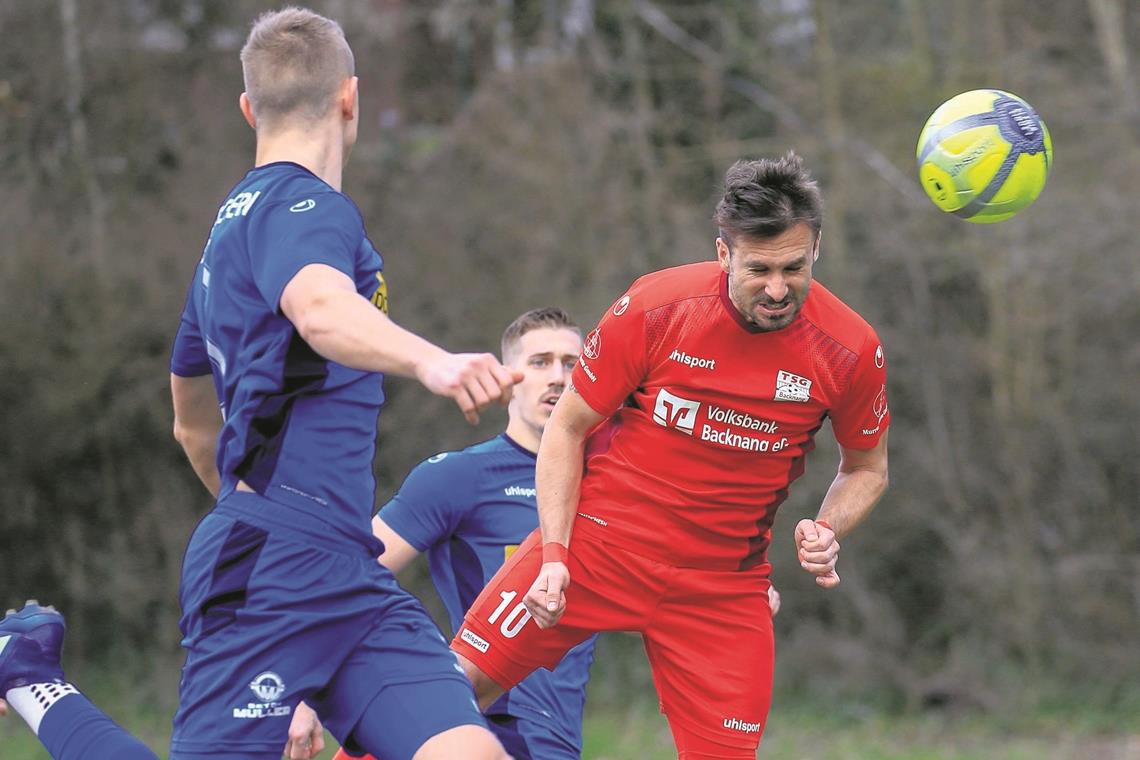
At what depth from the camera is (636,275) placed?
11.7 metres

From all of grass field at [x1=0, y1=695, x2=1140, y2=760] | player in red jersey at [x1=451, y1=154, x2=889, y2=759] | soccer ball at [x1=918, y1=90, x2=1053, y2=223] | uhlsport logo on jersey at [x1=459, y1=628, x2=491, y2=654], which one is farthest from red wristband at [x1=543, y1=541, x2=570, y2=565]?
grass field at [x1=0, y1=695, x2=1140, y2=760]

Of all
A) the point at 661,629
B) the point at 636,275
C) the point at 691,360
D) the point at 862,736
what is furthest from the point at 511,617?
the point at 636,275

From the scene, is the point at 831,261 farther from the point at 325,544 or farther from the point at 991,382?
the point at 325,544

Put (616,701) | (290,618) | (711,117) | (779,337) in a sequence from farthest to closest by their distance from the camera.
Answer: (711,117), (616,701), (779,337), (290,618)

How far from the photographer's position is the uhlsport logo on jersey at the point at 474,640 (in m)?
4.25

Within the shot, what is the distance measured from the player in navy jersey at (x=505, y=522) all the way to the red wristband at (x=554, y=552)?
535mm

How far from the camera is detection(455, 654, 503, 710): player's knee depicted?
4270 millimetres

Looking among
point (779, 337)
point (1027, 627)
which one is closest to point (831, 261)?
point (1027, 627)

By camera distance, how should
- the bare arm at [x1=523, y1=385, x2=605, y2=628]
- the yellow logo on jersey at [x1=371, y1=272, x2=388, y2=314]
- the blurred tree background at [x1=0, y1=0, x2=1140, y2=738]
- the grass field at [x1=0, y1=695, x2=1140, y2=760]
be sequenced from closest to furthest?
1. the yellow logo on jersey at [x1=371, y1=272, x2=388, y2=314]
2. the bare arm at [x1=523, y1=385, x2=605, y2=628]
3. the grass field at [x1=0, y1=695, x2=1140, y2=760]
4. the blurred tree background at [x1=0, y1=0, x2=1140, y2=738]

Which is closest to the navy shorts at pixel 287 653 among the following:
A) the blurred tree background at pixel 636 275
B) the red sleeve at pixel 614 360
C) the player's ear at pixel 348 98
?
the player's ear at pixel 348 98

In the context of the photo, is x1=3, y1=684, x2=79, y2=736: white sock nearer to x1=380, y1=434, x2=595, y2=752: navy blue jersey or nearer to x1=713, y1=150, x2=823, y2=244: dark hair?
x1=380, y1=434, x2=595, y2=752: navy blue jersey

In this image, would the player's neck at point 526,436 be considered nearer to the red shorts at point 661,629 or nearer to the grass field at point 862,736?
the red shorts at point 661,629

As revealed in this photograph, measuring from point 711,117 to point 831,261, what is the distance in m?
2.25

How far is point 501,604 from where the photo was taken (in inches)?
168
